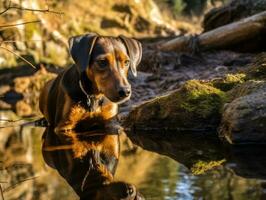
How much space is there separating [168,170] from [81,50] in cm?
199

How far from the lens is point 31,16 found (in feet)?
52.8

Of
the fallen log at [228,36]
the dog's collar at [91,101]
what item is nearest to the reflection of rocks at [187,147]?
the dog's collar at [91,101]

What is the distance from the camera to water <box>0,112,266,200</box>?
332 centimetres

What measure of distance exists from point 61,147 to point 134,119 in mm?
1434

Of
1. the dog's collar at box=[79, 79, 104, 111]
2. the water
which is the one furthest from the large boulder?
the dog's collar at box=[79, 79, 104, 111]

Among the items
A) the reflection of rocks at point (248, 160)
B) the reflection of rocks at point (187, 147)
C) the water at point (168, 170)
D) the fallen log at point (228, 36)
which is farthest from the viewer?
the fallen log at point (228, 36)

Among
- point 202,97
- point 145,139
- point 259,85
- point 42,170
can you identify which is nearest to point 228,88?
point 202,97

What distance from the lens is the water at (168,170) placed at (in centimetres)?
332

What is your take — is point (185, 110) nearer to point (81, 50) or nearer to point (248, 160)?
point (81, 50)

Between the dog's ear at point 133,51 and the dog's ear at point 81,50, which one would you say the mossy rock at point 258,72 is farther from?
the dog's ear at point 81,50

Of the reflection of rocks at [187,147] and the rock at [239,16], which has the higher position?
the rock at [239,16]

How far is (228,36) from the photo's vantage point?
10.7m

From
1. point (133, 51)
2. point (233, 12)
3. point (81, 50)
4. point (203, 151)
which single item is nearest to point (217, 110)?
point (133, 51)

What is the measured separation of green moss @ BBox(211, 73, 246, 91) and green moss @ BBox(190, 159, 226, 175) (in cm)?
241
